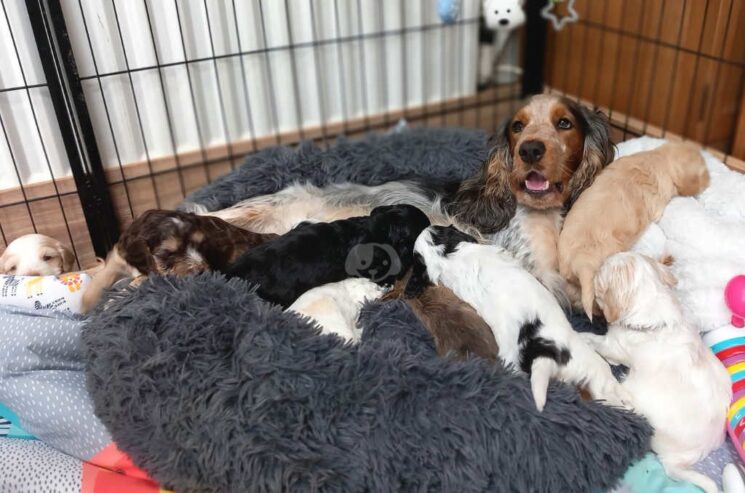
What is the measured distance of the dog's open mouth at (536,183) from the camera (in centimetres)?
245

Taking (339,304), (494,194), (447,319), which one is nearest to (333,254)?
(339,304)

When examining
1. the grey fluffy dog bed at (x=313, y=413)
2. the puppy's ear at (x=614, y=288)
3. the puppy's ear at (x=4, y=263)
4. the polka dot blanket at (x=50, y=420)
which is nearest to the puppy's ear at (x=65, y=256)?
the puppy's ear at (x=4, y=263)

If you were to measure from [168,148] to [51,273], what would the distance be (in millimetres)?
1029

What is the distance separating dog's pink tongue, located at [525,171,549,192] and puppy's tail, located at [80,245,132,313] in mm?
1474

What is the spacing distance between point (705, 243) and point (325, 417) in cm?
158

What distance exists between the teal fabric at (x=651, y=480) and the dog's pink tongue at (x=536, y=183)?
38.6 inches

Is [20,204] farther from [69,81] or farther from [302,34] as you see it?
[302,34]

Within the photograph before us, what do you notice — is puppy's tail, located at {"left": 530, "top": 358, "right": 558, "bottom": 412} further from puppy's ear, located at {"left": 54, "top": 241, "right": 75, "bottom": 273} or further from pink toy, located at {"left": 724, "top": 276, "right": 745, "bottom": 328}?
puppy's ear, located at {"left": 54, "top": 241, "right": 75, "bottom": 273}

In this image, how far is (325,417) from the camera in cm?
184

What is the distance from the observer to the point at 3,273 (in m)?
2.68

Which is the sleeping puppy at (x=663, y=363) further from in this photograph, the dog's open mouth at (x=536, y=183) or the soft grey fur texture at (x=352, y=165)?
the soft grey fur texture at (x=352, y=165)

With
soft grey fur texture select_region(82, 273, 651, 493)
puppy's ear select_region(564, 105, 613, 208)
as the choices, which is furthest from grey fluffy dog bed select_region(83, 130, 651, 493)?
puppy's ear select_region(564, 105, 613, 208)

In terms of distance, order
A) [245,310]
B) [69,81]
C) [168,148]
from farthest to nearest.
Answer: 1. [168,148]
2. [69,81]
3. [245,310]

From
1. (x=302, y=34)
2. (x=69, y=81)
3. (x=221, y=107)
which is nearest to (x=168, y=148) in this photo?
(x=221, y=107)
